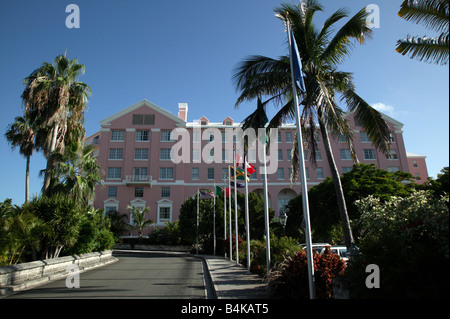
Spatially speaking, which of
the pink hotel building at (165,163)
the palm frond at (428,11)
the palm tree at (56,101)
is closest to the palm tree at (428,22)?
the palm frond at (428,11)

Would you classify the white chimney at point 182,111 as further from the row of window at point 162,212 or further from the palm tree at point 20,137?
the palm tree at point 20,137

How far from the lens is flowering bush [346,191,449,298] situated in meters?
4.24

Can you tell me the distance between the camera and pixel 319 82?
1057cm

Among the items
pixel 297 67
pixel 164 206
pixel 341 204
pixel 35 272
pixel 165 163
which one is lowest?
pixel 35 272

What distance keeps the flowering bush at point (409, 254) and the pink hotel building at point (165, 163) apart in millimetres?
39272

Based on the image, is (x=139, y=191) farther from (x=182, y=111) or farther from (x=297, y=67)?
(x=297, y=67)

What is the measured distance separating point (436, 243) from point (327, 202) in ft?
73.1

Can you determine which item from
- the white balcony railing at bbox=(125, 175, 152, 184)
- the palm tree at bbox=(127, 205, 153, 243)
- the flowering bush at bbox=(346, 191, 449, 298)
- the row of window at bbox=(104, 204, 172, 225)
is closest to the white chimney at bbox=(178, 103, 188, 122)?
the white balcony railing at bbox=(125, 175, 152, 184)

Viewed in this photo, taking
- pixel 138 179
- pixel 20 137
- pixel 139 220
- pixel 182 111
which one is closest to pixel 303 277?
pixel 20 137

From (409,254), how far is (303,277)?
135 inches

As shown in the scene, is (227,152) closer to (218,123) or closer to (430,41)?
(218,123)

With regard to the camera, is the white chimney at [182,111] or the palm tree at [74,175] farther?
the white chimney at [182,111]

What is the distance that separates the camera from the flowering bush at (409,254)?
4238mm
